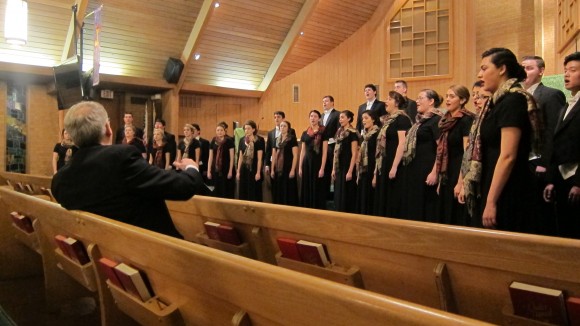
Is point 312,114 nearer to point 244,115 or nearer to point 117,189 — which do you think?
point 117,189

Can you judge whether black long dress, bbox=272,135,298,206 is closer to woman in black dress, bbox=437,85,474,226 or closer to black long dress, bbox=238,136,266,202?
black long dress, bbox=238,136,266,202

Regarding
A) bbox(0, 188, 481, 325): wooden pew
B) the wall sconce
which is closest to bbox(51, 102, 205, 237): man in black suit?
bbox(0, 188, 481, 325): wooden pew

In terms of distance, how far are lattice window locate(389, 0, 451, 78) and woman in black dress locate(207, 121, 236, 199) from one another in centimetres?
386

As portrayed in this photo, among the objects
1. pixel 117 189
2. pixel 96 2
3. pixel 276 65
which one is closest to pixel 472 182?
pixel 117 189

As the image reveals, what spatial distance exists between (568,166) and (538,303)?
1.65 metres

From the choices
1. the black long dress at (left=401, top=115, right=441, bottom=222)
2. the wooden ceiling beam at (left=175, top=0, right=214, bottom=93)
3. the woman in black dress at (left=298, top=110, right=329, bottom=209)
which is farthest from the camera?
the wooden ceiling beam at (left=175, top=0, right=214, bottom=93)

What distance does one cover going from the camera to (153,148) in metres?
7.18

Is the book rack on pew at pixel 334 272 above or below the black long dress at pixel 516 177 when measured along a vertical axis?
below

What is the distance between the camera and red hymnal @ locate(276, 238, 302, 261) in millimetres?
1466

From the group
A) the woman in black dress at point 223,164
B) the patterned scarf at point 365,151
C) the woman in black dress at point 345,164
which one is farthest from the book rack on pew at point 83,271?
the woman in black dress at point 223,164

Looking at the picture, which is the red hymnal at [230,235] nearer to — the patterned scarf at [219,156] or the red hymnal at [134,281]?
the red hymnal at [134,281]

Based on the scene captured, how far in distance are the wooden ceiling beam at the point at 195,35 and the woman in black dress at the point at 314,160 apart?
3258 mm

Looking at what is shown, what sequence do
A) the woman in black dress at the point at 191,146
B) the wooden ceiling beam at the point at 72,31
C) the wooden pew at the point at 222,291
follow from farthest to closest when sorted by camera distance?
the woman in black dress at the point at 191,146, the wooden ceiling beam at the point at 72,31, the wooden pew at the point at 222,291

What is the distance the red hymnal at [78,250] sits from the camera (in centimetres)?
170
